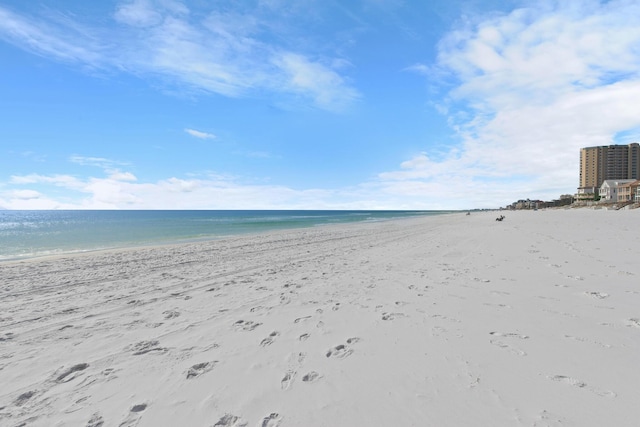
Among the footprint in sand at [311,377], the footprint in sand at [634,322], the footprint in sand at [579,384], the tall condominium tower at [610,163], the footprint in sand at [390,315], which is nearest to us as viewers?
the footprint in sand at [579,384]

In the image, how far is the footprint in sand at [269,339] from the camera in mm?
3932

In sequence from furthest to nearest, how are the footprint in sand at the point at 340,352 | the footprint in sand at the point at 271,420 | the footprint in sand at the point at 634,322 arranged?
the footprint in sand at the point at 634,322, the footprint in sand at the point at 340,352, the footprint in sand at the point at 271,420

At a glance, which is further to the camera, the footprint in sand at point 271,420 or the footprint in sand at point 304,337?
the footprint in sand at point 304,337

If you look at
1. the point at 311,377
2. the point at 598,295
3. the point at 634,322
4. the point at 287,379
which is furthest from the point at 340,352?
the point at 598,295

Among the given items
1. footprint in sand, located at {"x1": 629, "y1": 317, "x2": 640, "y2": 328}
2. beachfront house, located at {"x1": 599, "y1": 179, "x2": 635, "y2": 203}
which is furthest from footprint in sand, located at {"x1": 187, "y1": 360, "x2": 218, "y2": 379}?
beachfront house, located at {"x1": 599, "y1": 179, "x2": 635, "y2": 203}

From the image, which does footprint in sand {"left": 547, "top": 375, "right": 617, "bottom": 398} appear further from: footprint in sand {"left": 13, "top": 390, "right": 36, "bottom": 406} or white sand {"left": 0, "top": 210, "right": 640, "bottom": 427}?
footprint in sand {"left": 13, "top": 390, "right": 36, "bottom": 406}

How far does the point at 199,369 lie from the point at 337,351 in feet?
5.29

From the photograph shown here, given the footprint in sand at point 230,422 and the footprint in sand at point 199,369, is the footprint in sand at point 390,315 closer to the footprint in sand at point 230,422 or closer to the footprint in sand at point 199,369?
the footprint in sand at point 199,369

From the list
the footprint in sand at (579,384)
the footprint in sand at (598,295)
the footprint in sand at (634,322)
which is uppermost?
the footprint in sand at (598,295)

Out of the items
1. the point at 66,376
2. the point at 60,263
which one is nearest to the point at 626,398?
the point at 66,376

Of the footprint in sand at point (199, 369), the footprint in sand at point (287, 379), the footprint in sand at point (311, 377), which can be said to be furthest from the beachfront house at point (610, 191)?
the footprint in sand at point (199, 369)

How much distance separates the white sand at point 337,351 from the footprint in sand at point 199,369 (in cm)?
2

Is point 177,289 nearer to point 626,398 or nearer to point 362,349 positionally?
point 362,349

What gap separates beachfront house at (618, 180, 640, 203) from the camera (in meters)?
68.4
